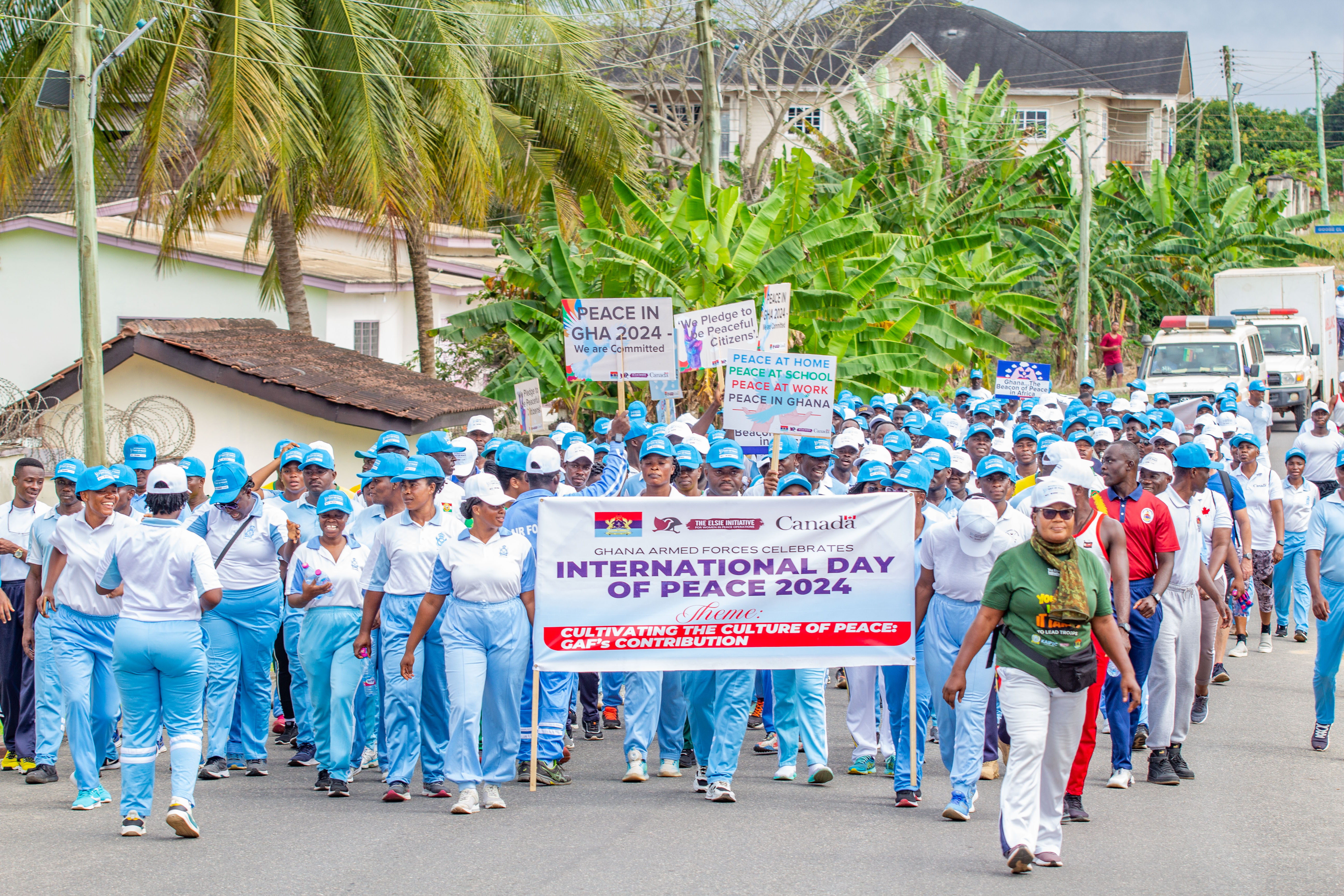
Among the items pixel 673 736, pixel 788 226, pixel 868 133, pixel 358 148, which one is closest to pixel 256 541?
pixel 673 736

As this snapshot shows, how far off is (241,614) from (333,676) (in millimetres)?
1026

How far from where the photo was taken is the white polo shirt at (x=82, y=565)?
8.49 m

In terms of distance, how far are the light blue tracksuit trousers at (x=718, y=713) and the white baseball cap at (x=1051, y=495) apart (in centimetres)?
226

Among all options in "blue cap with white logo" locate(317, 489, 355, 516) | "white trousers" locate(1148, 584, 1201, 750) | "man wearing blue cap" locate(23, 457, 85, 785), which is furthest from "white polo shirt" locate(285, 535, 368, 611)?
"white trousers" locate(1148, 584, 1201, 750)

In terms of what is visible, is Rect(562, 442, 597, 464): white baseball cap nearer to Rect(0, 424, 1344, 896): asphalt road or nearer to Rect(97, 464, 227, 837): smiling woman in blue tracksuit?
Rect(0, 424, 1344, 896): asphalt road

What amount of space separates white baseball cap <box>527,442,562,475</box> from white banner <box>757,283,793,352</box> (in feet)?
20.8

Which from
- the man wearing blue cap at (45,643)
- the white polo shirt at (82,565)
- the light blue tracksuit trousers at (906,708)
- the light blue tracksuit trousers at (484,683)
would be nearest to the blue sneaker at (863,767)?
the light blue tracksuit trousers at (906,708)

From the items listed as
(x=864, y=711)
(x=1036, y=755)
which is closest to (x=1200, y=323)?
(x=864, y=711)

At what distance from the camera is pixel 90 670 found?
8547 millimetres

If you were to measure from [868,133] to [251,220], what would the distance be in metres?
16.1

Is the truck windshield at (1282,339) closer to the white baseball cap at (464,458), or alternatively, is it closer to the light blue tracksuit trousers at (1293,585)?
the light blue tracksuit trousers at (1293,585)

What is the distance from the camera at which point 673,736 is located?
8930 millimetres

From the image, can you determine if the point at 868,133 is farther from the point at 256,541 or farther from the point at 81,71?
the point at 256,541

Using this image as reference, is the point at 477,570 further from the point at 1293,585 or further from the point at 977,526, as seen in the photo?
the point at 1293,585
